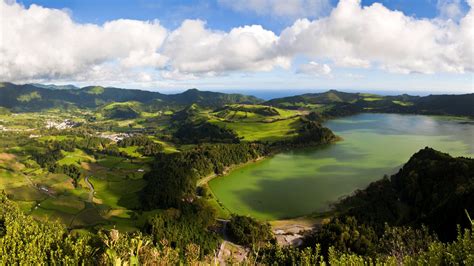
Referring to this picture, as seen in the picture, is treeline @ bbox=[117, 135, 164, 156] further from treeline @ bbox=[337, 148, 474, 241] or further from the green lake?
treeline @ bbox=[337, 148, 474, 241]

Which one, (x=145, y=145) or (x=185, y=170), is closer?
(x=185, y=170)

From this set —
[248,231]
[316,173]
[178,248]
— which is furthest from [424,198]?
[178,248]

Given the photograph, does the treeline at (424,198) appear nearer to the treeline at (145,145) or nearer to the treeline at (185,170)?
the treeline at (185,170)

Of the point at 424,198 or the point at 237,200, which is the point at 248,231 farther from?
the point at 424,198

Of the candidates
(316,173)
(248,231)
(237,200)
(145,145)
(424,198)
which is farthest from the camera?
(145,145)

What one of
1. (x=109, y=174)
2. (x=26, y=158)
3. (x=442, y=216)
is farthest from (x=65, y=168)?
(x=442, y=216)

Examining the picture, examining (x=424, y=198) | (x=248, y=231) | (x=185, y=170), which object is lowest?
(x=248, y=231)

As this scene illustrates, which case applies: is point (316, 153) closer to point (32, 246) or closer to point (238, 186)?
point (238, 186)
